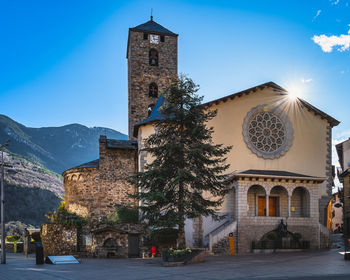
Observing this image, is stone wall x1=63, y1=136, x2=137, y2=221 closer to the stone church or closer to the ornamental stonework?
the stone church

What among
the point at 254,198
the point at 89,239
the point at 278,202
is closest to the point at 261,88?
the point at 254,198

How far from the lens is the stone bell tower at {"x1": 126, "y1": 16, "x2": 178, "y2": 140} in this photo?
134 feet

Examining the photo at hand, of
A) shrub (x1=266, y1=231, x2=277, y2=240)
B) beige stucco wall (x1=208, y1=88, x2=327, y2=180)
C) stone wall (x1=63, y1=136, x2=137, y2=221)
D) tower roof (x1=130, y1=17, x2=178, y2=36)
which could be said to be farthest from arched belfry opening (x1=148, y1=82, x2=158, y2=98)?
shrub (x1=266, y1=231, x2=277, y2=240)

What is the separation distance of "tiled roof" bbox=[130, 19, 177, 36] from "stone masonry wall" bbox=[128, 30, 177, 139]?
0.50 meters

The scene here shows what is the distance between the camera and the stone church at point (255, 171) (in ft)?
84.4

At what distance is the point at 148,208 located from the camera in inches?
790

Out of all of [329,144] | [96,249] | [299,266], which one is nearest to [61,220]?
[96,249]

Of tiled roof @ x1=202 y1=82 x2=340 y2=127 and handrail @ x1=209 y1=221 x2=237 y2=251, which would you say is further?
tiled roof @ x1=202 y1=82 x2=340 y2=127

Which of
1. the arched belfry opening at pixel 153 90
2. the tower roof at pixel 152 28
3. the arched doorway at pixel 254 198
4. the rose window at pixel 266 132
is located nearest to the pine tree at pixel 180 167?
the arched doorway at pixel 254 198

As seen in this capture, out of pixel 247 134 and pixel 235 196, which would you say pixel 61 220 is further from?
pixel 247 134

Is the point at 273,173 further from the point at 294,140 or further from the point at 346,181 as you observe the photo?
the point at 346,181

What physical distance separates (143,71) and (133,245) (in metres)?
23.0

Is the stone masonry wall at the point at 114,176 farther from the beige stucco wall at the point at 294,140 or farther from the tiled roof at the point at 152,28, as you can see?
the tiled roof at the point at 152,28

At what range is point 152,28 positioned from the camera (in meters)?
44.4
